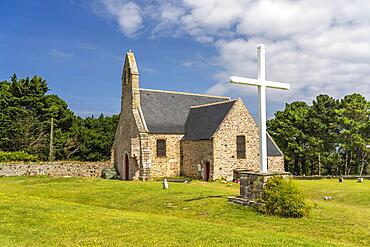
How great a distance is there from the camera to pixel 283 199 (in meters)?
14.0

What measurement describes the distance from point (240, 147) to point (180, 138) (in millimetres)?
5577

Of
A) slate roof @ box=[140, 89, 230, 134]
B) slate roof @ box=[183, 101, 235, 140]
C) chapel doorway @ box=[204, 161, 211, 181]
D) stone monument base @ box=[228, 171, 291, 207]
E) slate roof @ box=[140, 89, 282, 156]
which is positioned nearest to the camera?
stone monument base @ box=[228, 171, 291, 207]

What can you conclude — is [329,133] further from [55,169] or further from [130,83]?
[55,169]

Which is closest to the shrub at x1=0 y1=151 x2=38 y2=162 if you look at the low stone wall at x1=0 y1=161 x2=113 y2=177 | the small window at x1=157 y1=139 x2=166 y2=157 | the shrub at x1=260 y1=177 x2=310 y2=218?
the low stone wall at x1=0 y1=161 x2=113 y2=177

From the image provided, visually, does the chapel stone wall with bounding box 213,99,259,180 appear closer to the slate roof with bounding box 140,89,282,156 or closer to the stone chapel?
the stone chapel

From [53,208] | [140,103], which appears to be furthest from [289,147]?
[53,208]

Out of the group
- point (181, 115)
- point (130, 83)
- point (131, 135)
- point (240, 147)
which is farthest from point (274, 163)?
point (130, 83)

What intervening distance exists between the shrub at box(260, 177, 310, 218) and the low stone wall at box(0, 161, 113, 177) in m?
24.6

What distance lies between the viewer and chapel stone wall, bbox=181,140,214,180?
104 ft

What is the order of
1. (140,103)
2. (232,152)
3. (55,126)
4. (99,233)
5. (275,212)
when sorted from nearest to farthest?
(99,233)
(275,212)
(232,152)
(140,103)
(55,126)

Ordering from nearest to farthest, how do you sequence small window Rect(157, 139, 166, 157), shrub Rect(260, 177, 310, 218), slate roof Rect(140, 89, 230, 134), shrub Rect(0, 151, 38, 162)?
shrub Rect(260, 177, 310, 218), small window Rect(157, 139, 166, 157), slate roof Rect(140, 89, 230, 134), shrub Rect(0, 151, 38, 162)

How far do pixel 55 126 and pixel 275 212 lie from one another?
133 ft

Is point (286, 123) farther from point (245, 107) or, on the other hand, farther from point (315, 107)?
point (245, 107)

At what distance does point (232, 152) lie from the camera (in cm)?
3198
